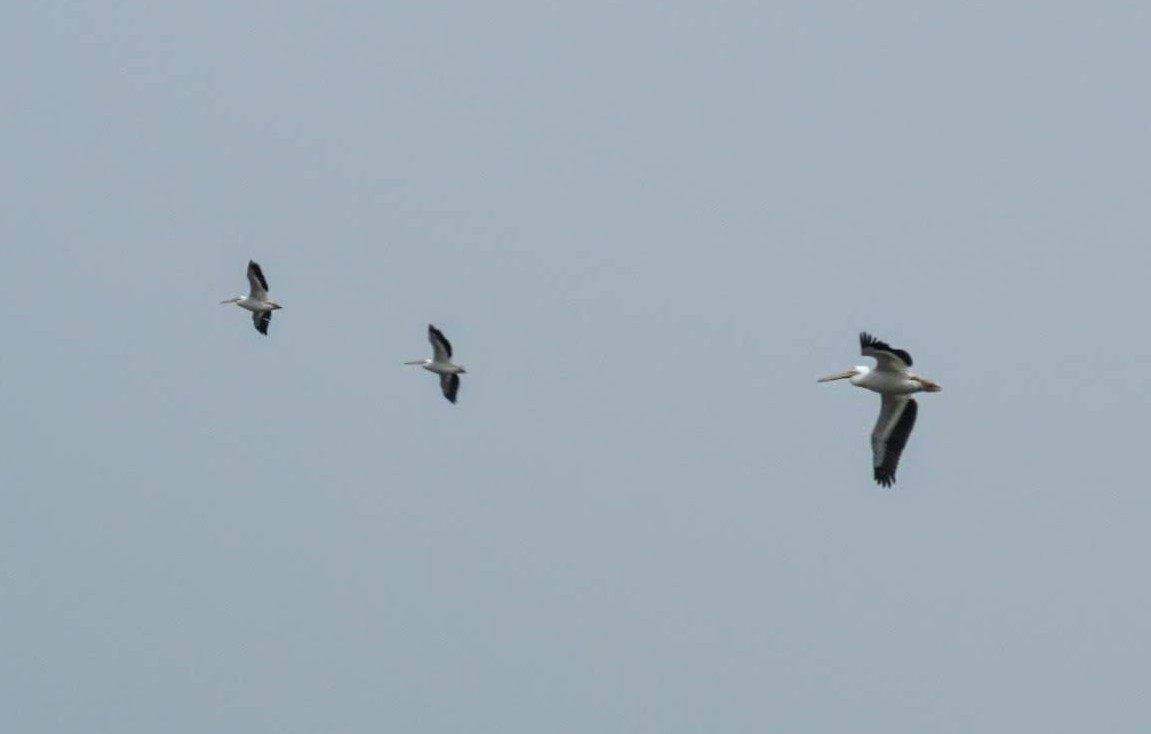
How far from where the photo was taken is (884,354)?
27516mm

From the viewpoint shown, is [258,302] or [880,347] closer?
[880,347]

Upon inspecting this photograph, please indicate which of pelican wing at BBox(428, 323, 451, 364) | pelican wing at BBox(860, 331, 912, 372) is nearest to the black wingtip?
pelican wing at BBox(860, 331, 912, 372)

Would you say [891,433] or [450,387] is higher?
[450,387]

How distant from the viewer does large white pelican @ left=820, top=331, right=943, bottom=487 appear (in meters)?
28.3

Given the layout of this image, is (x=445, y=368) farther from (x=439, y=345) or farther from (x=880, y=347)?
(x=880, y=347)

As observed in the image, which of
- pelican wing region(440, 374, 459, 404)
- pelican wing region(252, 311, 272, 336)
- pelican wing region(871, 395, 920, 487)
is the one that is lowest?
pelican wing region(871, 395, 920, 487)

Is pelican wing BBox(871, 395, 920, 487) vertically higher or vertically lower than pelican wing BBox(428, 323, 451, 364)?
lower

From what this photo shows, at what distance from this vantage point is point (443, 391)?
143 ft

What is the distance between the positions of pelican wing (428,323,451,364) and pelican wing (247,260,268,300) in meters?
3.79

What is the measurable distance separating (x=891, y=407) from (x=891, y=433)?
395mm

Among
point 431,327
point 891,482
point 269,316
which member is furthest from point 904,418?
point 269,316

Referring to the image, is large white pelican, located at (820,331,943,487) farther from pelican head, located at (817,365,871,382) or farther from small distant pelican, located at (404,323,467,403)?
small distant pelican, located at (404,323,467,403)

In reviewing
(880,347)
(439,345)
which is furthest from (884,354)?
(439,345)

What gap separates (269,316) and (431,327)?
382 centimetres
